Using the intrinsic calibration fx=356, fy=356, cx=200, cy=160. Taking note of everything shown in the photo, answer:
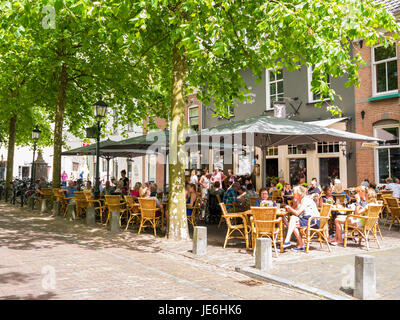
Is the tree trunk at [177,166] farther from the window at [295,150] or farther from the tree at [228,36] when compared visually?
the window at [295,150]

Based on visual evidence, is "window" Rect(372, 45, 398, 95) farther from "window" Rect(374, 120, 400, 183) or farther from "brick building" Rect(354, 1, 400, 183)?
"window" Rect(374, 120, 400, 183)

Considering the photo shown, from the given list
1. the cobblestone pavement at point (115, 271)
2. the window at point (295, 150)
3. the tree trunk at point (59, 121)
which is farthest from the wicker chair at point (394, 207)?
the tree trunk at point (59, 121)

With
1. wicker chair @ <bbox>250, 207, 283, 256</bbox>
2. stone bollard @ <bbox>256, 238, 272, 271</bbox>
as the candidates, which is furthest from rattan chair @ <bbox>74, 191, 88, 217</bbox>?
stone bollard @ <bbox>256, 238, 272, 271</bbox>

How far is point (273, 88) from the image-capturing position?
18.4 m

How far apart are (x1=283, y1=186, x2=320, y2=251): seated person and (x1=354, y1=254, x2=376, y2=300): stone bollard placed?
2.65m

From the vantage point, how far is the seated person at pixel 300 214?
7.10 meters

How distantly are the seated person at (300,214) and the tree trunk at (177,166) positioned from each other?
8.06ft

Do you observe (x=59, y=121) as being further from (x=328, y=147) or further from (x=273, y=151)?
(x=328, y=147)

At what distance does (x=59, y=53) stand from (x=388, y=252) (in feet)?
41.6

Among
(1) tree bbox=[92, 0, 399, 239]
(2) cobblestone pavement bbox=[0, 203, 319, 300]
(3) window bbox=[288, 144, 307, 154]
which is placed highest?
(1) tree bbox=[92, 0, 399, 239]

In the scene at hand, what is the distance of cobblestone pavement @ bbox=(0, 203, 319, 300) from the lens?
15.0ft

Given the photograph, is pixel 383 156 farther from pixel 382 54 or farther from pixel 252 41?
pixel 252 41

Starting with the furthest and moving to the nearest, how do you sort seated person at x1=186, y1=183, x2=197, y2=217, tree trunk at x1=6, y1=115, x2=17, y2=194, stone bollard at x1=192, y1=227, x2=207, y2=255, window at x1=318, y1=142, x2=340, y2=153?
tree trunk at x1=6, y1=115, x2=17, y2=194, window at x1=318, y1=142, x2=340, y2=153, seated person at x1=186, y1=183, x2=197, y2=217, stone bollard at x1=192, y1=227, x2=207, y2=255

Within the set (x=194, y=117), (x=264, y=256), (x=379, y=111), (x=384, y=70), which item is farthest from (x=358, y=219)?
(x=194, y=117)
